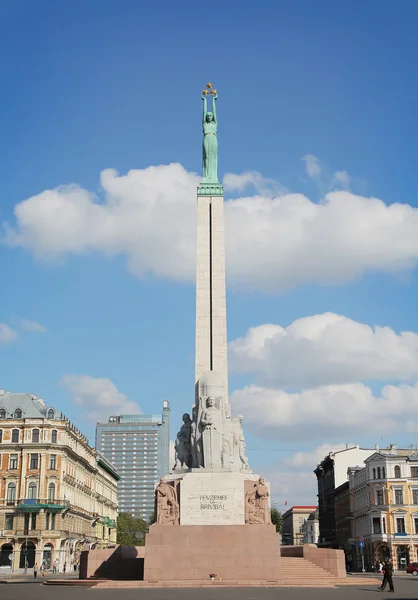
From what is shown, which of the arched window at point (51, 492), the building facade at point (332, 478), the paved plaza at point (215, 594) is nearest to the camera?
the paved plaza at point (215, 594)

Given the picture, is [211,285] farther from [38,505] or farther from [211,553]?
[38,505]

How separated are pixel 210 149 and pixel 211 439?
1906 cm

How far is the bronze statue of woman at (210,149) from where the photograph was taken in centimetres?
4412

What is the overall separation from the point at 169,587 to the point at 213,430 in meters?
8.24

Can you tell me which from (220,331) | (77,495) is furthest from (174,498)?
(77,495)

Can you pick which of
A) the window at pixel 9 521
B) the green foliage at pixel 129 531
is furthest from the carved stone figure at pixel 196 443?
the green foliage at pixel 129 531

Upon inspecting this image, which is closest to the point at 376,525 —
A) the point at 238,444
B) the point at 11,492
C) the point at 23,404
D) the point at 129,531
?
the point at 11,492

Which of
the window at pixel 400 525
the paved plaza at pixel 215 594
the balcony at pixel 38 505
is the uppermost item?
the balcony at pixel 38 505

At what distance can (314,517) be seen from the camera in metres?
148

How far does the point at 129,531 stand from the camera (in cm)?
12912

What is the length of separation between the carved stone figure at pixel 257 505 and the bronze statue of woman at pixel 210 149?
63.8 feet

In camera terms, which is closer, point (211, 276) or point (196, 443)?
point (196, 443)

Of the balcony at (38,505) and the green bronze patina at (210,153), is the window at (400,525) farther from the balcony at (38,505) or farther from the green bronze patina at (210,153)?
the green bronze patina at (210,153)

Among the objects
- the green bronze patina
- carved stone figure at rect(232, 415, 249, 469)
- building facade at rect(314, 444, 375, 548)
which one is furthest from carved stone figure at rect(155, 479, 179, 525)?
building facade at rect(314, 444, 375, 548)
